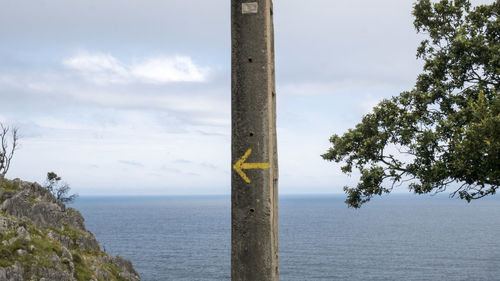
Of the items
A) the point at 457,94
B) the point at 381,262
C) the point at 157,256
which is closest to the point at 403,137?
the point at 457,94

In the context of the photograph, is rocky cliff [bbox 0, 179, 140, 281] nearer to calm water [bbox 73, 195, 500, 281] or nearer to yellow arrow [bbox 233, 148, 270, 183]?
yellow arrow [bbox 233, 148, 270, 183]

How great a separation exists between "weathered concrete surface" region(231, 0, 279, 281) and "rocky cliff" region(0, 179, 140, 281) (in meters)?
30.8

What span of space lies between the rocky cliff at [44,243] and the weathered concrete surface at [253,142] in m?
30.8

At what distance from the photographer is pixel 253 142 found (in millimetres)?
5625

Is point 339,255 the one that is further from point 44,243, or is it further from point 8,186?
point 44,243

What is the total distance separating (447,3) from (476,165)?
984 centimetres

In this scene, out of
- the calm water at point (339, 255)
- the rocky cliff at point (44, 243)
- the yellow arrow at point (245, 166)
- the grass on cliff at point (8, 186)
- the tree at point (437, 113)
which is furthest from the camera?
the calm water at point (339, 255)

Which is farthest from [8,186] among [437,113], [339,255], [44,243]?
[339,255]

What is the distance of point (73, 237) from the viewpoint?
43.3m

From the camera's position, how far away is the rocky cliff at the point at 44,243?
32.8 m

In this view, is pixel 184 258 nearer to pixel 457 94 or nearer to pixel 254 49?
pixel 457 94

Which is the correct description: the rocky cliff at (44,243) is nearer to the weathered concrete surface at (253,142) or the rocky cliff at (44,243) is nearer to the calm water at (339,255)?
the weathered concrete surface at (253,142)

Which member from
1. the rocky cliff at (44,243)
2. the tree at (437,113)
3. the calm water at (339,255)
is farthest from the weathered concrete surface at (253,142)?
the calm water at (339,255)

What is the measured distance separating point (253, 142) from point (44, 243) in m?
36.2
